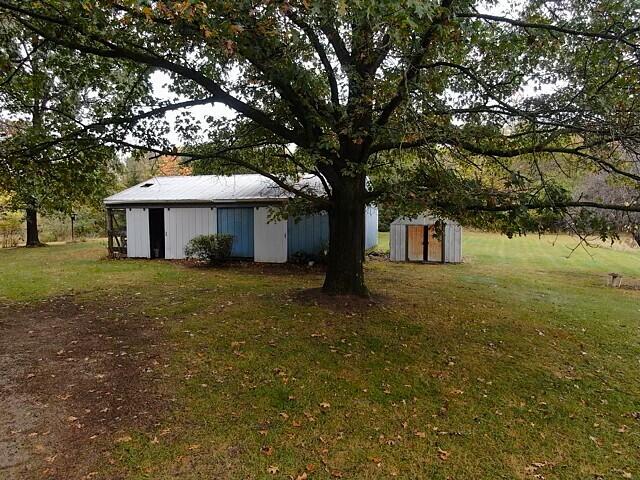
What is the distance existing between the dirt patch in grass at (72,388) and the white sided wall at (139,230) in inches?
332

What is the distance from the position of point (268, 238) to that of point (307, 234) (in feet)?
4.57

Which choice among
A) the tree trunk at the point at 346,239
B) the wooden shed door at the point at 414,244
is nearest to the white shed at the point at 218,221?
the wooden shed door at the point at 414,244

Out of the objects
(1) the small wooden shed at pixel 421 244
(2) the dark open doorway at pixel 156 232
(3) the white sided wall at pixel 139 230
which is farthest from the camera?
(1) the small wooden shed at pixel 421 244

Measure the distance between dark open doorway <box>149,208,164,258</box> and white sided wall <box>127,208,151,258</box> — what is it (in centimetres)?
25

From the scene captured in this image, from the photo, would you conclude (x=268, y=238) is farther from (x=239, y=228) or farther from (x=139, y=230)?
(x=139, y=230)

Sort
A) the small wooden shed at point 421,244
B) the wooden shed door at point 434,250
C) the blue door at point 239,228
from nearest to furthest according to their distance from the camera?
the blue door at point 239,228
the small wooden shed at point 421,244
the wooden shed door at point 434,250

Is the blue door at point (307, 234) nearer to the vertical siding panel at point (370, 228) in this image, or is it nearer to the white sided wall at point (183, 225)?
the white sided wall at point (183, 225)

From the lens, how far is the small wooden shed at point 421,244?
623 inches

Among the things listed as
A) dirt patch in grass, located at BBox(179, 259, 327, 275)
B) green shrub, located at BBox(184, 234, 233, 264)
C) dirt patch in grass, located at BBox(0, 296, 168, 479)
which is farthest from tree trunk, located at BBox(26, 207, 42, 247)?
dirt patch in grass, located at BBox(0, 296, 168, 479)

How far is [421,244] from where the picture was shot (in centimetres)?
1606

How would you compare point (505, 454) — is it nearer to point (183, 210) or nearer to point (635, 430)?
point (635, 430)

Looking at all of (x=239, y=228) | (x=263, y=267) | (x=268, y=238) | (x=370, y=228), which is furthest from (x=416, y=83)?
(x=370, y=228)

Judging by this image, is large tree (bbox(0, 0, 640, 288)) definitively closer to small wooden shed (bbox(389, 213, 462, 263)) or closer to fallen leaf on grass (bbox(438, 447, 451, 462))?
fallen leaf on grass (bbox(438, 447, 451, 462))

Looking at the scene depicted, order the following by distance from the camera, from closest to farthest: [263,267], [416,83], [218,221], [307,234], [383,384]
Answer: [383,384] → [416,83] → [263,267] → [307,234] → [218,221]
